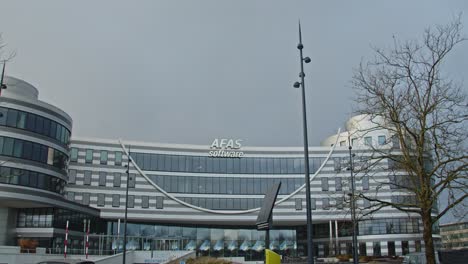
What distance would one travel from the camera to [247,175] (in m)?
70.3

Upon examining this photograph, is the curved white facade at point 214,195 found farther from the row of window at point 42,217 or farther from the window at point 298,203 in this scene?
the row of window at point 42,217

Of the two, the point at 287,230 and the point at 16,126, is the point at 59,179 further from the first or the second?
the point at 287,230

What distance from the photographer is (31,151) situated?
49188mm

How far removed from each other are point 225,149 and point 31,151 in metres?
29.0

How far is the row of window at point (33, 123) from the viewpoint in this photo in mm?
47384

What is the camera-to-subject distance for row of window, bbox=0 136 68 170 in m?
47.0

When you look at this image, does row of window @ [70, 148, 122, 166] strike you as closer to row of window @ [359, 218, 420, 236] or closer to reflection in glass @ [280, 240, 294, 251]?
reflection in glass @ [280, 240, 294, 251]

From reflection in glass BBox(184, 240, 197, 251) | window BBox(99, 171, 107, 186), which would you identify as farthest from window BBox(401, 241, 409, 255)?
window BBox(99, 171, 107, 186)

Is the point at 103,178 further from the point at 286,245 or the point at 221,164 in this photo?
the point at 286,245

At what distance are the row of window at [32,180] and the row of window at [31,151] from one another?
1485 mm

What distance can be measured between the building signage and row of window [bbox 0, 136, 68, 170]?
22.8 metres

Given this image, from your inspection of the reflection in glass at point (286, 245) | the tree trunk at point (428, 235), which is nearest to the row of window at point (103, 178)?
the reflection in glass at point (286, 245)

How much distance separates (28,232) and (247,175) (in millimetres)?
30839

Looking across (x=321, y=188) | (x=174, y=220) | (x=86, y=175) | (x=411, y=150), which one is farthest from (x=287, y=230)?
(x=411, y=150)
